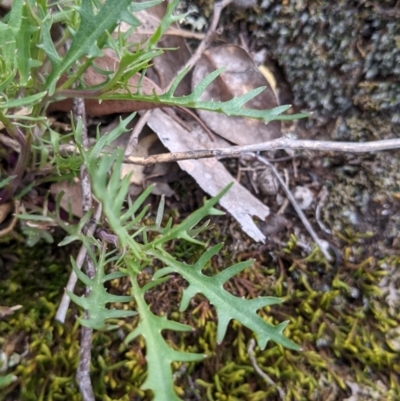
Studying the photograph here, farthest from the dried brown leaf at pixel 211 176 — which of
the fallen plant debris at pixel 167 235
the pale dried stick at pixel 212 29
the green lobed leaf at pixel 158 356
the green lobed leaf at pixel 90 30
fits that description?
the green lobed leaf at pixel 158 356

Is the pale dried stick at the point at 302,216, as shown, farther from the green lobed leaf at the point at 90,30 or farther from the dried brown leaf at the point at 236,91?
the green lobed leaf at the point at 90,30

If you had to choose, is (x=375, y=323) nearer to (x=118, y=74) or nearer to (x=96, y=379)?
(x=96, y=379)

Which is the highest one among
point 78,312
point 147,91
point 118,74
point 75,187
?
point 118,74

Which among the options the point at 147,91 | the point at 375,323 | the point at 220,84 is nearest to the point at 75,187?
the point at 147,91

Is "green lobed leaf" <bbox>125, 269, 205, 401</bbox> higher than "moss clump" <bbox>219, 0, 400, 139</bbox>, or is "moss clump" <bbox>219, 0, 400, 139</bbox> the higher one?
"moss clump" <bbox>219, 0, 400, 139</bbox>

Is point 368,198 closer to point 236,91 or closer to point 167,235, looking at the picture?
point 236,91

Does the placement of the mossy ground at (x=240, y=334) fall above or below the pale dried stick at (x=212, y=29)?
below

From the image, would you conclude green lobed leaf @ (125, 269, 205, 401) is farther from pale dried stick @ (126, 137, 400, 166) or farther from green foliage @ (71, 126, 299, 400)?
pale dried stick @ (126, 137, 400, 166)

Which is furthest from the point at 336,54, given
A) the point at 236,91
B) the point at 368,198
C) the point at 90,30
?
the point at 90,30

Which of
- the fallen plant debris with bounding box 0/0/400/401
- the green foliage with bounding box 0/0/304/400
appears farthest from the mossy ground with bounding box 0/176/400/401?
the green foliage with bounding box 0/0/304/400

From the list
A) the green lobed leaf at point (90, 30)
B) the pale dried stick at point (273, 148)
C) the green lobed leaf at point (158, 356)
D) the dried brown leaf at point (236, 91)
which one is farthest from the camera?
the dried brown leaf at point (236, 91)

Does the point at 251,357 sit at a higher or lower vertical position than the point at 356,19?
lower
